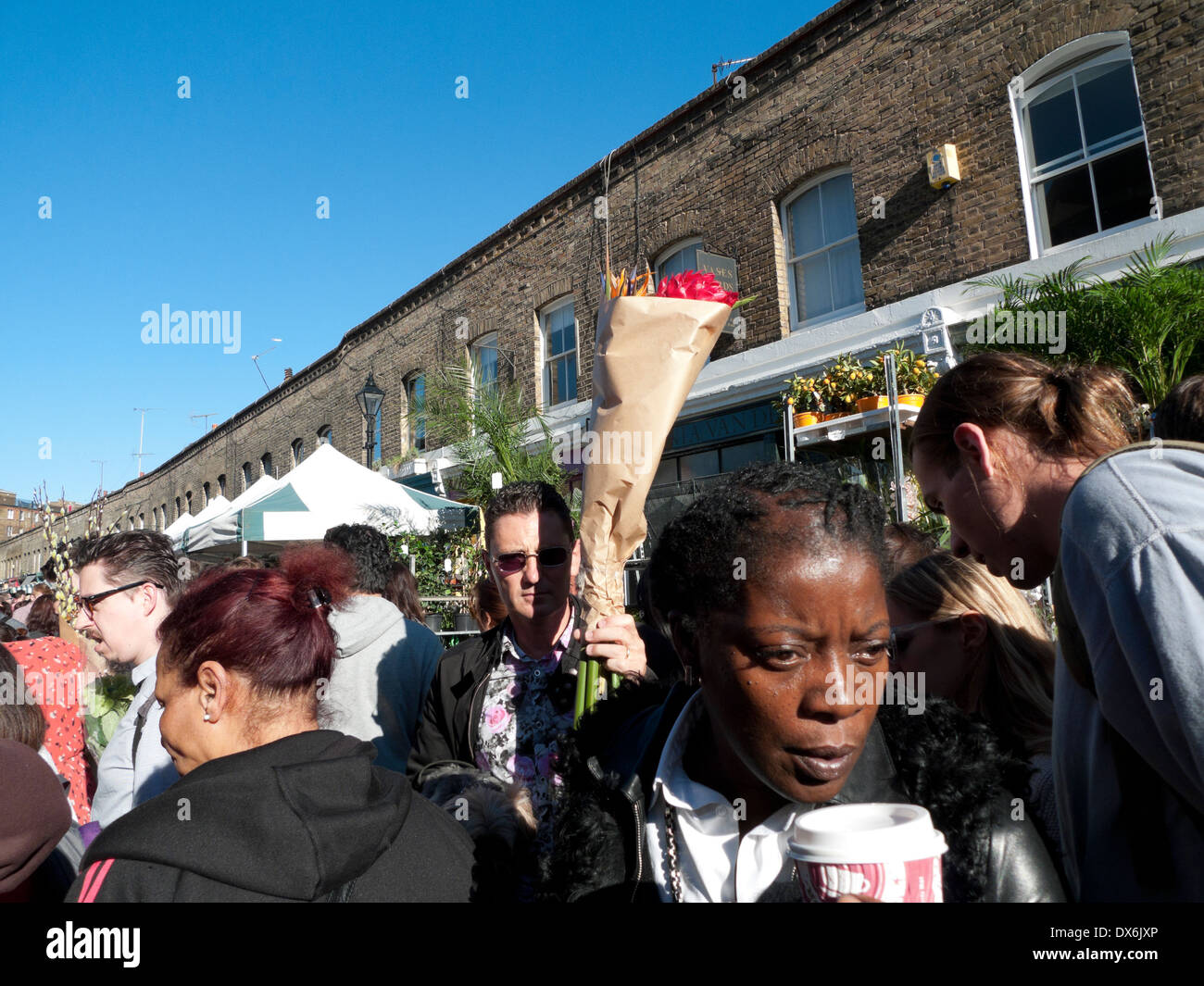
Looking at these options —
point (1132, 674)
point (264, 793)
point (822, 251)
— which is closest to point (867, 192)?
point (822, 251)

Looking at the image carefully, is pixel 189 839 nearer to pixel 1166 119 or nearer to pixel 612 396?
pixel 612 396

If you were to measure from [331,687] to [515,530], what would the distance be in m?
1.10

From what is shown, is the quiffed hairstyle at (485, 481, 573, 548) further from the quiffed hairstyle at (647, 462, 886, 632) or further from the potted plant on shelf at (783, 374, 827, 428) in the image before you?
the potted plant on shelf at (783, 374, 827, 428)

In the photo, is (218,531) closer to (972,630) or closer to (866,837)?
(972,630)

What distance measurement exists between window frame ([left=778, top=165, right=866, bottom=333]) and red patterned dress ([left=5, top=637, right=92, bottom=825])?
8241mm

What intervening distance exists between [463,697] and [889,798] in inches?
63.4

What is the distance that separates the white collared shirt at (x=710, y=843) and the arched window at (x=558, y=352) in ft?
38.4

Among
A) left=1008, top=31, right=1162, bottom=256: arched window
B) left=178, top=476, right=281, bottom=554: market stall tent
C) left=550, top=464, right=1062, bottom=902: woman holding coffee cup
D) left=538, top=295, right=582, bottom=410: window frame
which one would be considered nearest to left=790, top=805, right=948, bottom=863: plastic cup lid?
left=550, top=464, right=1062, bottom=902: woman holding coffee cup

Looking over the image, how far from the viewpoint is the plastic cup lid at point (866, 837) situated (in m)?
0.92

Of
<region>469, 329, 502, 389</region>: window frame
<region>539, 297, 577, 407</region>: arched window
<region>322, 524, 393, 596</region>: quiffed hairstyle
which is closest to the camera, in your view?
<region>322, 524, 393, 596</region>: quiffed hairstyle

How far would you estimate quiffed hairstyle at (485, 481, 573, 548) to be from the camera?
2756mm

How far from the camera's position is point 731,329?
10.5m

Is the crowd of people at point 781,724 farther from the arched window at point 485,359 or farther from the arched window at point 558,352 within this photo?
the arched window at point 485,359
